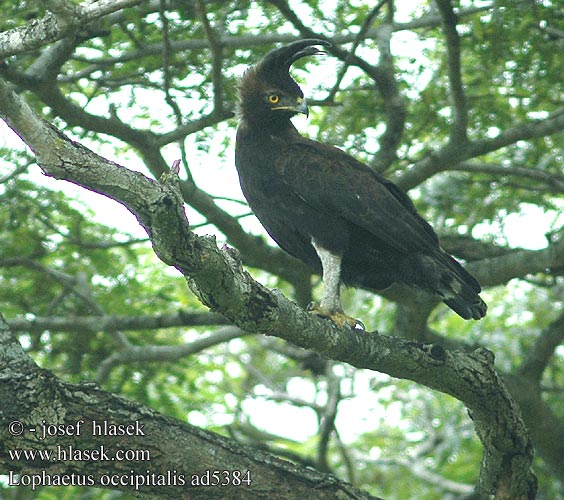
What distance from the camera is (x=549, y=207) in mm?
8477

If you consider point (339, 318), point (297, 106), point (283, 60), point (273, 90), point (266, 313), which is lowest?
point (266, 313)

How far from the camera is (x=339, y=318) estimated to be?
18.0ft

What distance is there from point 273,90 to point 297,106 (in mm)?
266

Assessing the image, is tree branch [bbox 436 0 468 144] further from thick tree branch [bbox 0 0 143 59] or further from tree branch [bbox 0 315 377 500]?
tree branch [bbox 0 315 377 500]

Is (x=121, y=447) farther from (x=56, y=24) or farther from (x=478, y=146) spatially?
(x=478, y=146)

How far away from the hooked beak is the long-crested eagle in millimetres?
10

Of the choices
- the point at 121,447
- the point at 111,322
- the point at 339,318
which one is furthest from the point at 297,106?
the point at 121,447

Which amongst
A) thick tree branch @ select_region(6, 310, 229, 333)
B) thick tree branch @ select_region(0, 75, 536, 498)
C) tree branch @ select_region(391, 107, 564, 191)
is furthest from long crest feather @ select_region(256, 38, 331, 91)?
thick tree branch @ select_region(0, 75, 536, 498)

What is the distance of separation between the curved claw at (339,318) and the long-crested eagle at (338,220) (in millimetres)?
34

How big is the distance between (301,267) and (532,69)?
8.18 feet

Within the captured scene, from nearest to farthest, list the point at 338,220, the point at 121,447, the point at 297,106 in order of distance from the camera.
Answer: the point at 121,447, the point at 338,220, the point at 297,106

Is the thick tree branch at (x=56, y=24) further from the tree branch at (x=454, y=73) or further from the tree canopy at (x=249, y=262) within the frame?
the tree branch at (x=454, y=73)

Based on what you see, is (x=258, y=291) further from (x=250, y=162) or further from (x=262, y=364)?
(x=262, y=364)

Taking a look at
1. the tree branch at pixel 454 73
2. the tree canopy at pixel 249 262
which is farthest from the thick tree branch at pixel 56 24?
the tree branch at pixel 454 73
